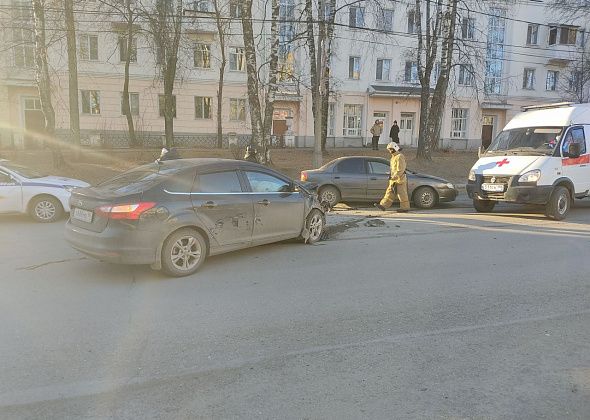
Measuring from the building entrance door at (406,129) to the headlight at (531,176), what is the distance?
30119mm

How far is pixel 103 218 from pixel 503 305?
4.65m

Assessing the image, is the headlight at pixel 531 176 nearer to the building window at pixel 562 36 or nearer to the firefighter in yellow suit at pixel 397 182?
the firefighter in yellow suit at pixel 397 182

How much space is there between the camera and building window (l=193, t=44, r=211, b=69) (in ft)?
Answer: 112

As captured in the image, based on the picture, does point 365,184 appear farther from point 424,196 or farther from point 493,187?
point 493,187

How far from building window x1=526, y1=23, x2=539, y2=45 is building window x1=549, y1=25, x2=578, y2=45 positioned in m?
1.32

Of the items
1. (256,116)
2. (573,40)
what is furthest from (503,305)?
(573,40)

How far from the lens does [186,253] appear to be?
6.21m

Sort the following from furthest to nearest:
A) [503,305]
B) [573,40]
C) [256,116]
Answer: [573,40], [256,116], [503,305]

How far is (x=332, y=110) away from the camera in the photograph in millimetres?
37469

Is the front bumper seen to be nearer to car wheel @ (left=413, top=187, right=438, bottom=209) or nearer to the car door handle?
car wheel @ (left=413, top=187, right=438, bottom=209)

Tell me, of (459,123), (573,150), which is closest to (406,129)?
(459,123)

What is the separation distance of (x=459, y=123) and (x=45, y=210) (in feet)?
123

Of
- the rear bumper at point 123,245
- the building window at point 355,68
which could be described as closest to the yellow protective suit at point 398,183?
the rear bumper at point 123,245

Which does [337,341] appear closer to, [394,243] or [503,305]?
[503,305]
